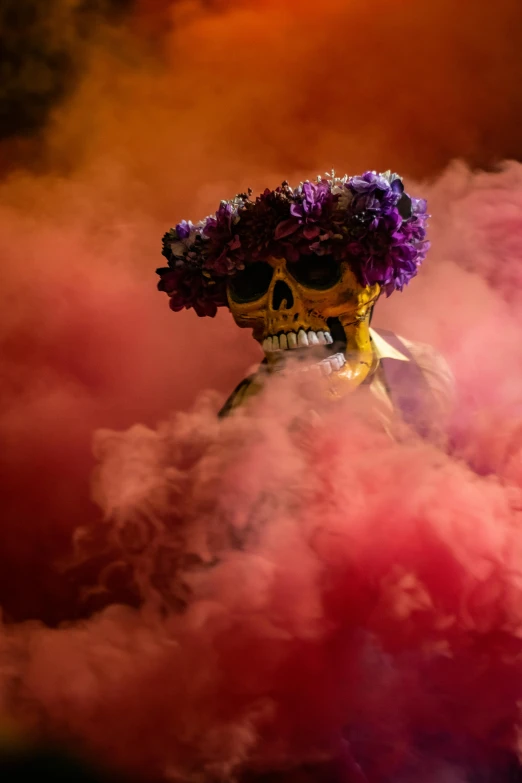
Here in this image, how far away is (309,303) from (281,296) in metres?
0.06

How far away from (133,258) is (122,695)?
1.12 m

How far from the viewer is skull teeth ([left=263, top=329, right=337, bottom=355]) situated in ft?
5.34

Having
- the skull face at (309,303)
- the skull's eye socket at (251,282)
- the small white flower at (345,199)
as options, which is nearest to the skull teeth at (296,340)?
the skull face at (309,303)

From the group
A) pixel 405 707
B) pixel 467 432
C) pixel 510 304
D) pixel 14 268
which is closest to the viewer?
pixel 405 707

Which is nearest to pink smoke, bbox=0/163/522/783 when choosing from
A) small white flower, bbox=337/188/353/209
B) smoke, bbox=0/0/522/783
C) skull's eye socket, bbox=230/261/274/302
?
smoke, bbox=0/0/522/783

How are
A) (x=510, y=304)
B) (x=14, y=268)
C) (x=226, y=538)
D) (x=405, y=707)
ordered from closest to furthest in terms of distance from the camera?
(x=405, y=707)
(x=226, y=538)
(x=510, y=304)
(x=14, y=268)

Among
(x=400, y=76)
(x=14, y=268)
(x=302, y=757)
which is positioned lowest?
(x=302, y=757)

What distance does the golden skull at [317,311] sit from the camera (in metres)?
1.63

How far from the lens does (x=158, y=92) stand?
215 centimetres

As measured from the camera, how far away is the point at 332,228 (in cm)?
162

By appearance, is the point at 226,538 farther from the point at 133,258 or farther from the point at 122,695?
the point at 133,258

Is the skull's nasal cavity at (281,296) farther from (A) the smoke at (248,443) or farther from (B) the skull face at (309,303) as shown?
(A) the smoke at (248,443)

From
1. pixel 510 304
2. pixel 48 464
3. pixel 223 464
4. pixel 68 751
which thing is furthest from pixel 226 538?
pixel 510 304

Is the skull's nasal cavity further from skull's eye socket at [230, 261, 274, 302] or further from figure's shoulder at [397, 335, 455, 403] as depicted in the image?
figure's shoulder at [397, 335, 455, 403]
